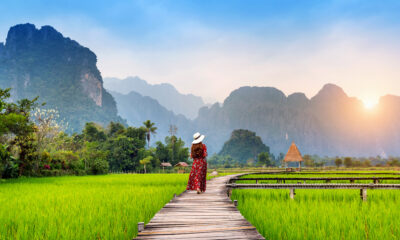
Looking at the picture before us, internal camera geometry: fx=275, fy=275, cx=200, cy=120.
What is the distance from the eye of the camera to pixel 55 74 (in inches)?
6329

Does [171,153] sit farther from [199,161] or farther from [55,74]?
[55,74]

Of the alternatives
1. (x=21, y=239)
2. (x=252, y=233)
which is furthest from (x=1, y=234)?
(x=252, y=233)

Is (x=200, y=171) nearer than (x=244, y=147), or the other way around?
(x=200, y=171)

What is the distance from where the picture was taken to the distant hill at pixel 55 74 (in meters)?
148

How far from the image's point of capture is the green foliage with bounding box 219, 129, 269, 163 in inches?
4943

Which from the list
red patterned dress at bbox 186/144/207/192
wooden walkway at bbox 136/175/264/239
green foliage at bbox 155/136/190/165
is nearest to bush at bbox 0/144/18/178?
red patterned dress at bbox 186/144/207/192

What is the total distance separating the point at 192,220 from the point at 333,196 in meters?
6.92

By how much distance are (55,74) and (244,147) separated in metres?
117

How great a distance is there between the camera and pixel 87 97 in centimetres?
15338

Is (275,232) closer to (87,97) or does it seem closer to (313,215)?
(313,215)

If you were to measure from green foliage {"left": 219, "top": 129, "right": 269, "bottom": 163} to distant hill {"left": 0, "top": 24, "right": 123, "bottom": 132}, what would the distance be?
71.5 metres

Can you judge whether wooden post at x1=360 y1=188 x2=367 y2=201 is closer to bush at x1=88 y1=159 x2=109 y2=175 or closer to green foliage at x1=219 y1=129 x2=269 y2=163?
bush at x1=88 y1=159 x2=109 y2=175

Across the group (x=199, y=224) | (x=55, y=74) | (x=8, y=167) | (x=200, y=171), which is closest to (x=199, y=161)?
(x=200, y=171)

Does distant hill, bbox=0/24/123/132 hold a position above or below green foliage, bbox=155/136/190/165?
above
